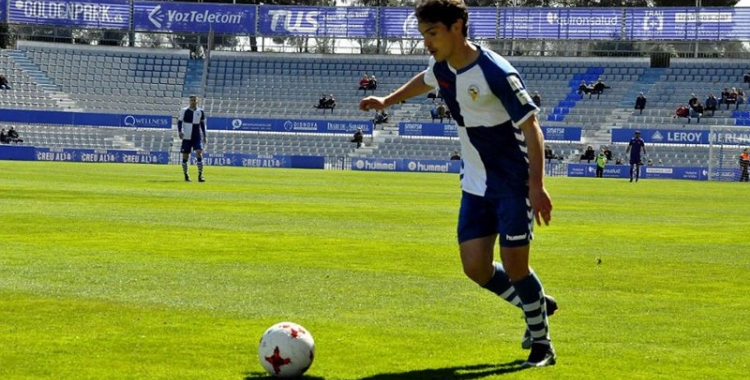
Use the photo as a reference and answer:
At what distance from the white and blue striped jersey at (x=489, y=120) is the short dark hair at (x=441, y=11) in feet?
1.00

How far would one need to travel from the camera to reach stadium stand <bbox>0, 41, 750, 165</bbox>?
65.8m

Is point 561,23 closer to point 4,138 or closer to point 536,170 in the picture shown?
point 4,138

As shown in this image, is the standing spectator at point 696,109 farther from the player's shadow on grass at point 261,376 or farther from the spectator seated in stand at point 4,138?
the player's shadow on grass at point 261,376

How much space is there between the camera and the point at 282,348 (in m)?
6.99

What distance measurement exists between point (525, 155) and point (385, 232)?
10551mm

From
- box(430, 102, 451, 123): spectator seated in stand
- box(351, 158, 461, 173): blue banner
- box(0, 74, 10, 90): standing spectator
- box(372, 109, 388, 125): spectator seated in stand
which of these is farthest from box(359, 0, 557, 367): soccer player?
box(0, 74, 10, 90): standing spectator

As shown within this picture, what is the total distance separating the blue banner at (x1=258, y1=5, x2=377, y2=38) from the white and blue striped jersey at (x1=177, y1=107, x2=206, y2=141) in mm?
43252

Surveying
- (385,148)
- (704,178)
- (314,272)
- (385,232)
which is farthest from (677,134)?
(314,272)

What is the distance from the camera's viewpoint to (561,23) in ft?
240

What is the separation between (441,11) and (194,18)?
7154 centimetres

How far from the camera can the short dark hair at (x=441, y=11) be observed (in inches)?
292

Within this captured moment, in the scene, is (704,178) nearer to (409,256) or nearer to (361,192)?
(361,192)

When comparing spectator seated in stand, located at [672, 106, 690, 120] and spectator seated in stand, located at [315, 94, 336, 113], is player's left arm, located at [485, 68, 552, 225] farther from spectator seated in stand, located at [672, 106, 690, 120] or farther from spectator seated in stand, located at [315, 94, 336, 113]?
spectator seated in stand, located at [315, 94, 336, 113]

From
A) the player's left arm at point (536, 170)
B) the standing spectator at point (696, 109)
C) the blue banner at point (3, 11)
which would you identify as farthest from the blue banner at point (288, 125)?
the player's left arm at point (536, 170)
